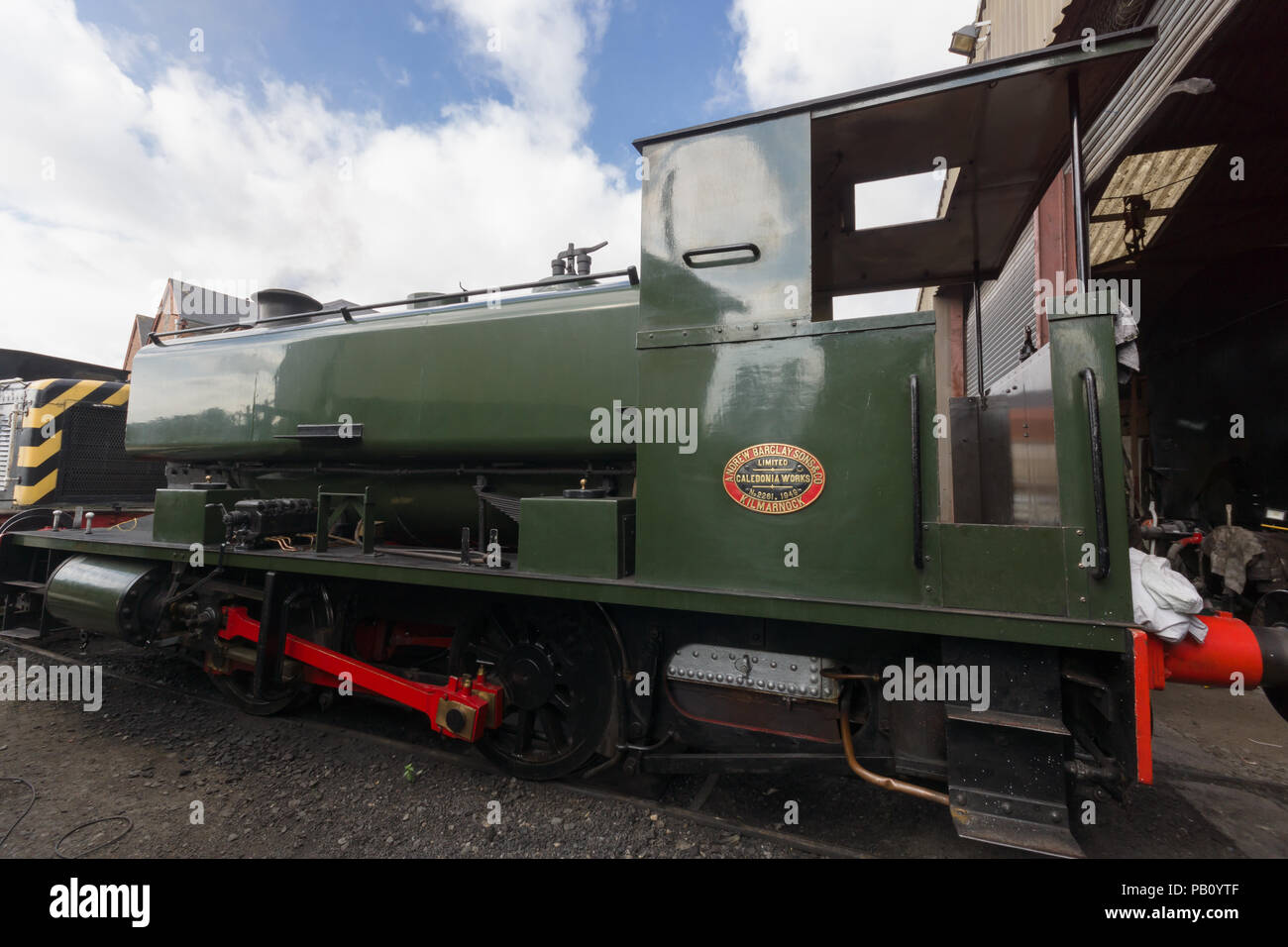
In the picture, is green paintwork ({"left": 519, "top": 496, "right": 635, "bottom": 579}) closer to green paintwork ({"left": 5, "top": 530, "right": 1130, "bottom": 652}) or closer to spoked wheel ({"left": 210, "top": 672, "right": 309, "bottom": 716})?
green paintwork ({"left": 5, "top": 530, "right": 1130, "bottom": 652})

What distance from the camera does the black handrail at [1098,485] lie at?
1.84 metres

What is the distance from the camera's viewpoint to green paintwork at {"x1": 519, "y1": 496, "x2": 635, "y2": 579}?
253 cm

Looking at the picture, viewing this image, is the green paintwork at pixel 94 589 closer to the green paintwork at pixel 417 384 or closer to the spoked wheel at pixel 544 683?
the green paintwork at pixel 417 384

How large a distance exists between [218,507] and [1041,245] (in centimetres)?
669

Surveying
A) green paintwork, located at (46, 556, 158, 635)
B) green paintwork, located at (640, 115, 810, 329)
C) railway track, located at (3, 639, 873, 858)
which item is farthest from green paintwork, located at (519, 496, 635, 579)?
green paintwork, located at (46, 556, 158, 635)

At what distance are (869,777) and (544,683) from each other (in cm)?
164

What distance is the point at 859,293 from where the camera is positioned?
153 inches

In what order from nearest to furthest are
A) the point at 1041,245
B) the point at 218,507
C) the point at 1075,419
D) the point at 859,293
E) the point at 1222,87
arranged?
the point at 1075,419 < the point at 218,507 < the point at 859,293 < the point at 1222,87 < the point at 1041,245

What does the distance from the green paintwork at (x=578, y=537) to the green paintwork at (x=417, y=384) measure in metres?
0.47

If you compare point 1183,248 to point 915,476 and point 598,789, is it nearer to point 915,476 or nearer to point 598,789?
point 915,476

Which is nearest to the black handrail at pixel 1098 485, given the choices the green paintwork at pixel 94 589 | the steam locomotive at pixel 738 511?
the steam locomotive at pixel 738 511

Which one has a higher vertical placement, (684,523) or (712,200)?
(712,200)
